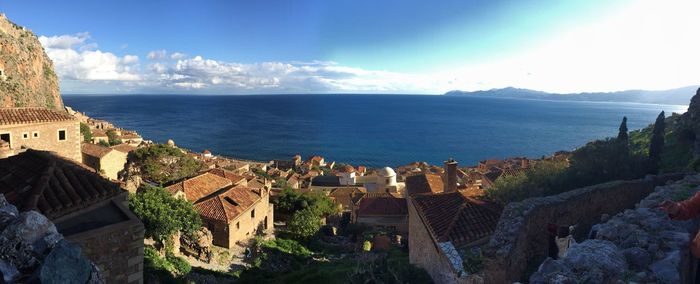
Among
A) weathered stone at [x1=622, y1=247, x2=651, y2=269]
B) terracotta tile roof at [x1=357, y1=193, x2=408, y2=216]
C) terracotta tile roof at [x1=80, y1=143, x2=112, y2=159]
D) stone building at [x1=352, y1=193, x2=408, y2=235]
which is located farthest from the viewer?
terracotta tile roof at [x1=80, y1=143, x2=112, y2=159]

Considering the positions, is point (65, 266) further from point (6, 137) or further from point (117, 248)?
point (6, 137)

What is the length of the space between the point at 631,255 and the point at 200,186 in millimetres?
27159

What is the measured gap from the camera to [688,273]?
586cm

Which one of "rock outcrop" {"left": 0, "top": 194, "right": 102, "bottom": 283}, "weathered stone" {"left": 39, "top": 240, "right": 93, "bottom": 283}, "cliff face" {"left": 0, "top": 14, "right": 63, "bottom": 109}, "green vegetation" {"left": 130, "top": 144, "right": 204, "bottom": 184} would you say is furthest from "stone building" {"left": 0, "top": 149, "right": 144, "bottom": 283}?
"cliff face" {"left": 0, "top": 14, "right": 63, "bottom": 109}

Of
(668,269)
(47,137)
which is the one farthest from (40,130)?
(668,269)

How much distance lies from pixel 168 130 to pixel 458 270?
132843 millimetres

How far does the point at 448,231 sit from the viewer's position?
42.0ft

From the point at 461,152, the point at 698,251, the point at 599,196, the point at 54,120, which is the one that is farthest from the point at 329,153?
the point at 698,251

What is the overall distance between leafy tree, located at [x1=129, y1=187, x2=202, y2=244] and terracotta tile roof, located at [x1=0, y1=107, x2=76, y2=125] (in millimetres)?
5200

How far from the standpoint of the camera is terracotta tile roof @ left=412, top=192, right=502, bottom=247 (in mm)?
12664

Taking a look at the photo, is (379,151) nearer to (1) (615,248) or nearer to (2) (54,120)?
(2) (54,120)

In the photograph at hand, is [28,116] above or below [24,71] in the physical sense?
below

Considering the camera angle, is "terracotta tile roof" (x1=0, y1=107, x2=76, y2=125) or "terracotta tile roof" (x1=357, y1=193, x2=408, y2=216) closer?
"terracotta tile roof" (x1=0, y1=107, x2=76, y2=125)

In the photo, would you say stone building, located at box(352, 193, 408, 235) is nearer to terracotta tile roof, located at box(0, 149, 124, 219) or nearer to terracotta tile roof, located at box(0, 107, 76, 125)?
terracotta tile roof, located at box(0, 107, 76, 125)
